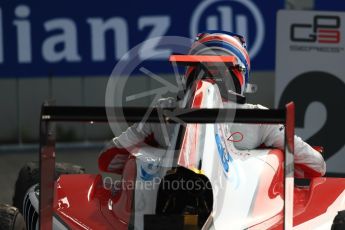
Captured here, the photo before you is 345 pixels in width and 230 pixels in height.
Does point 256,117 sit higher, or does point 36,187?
point 256,117

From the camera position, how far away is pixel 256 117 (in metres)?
4.23

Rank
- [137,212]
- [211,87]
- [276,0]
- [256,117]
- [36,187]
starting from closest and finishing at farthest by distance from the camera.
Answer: [256,117] < [137,212] < [211,87] < [36,187] < [276,0]

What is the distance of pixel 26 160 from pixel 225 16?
2.28 m

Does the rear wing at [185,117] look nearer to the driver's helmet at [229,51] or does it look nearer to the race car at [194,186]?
the race car at [194,186]

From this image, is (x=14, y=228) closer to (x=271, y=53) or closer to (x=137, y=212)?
(x=137, y=212)

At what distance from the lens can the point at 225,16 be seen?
9.37m

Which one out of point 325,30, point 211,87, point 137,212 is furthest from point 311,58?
point 137,212

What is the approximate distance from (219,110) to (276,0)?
5407 mm

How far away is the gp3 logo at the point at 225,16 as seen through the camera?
9.35 metres

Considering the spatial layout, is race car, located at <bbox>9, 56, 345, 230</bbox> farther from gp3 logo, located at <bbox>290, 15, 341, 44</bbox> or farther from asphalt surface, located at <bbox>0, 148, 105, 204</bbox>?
asphalt surface, located at <bbox>0, 148, 105, 204</bbox>

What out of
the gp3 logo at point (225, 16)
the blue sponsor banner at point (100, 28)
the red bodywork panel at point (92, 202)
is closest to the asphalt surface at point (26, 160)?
the blue sponsor banner at point (100, 28)

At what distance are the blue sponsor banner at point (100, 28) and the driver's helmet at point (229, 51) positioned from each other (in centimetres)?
346

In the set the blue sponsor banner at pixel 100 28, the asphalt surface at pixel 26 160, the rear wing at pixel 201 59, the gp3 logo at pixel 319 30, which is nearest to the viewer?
the rear wing at pixel 201 59

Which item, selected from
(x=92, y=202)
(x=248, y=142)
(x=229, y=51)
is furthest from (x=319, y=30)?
(x=92, y=202)
